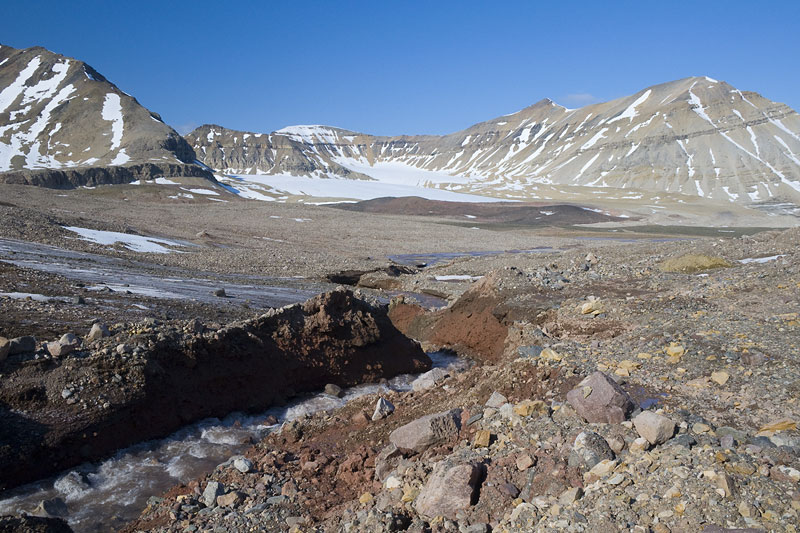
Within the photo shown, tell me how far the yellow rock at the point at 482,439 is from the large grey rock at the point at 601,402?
1.18m

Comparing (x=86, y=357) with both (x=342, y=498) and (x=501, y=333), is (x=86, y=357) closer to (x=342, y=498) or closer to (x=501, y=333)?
(x=342, y=498)

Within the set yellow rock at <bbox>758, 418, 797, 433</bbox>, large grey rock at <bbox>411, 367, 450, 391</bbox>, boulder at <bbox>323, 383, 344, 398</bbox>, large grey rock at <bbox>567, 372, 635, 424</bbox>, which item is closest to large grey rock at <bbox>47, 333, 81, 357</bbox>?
boulder at <bbox>323, 383, 344, 398</bbox>

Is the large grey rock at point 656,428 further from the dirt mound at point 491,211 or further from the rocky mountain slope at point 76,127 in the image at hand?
the rocky mountain slope at point 76,127

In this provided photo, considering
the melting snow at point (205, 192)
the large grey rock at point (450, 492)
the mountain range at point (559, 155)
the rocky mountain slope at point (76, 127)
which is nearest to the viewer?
the large grey rock at point (450, 492)

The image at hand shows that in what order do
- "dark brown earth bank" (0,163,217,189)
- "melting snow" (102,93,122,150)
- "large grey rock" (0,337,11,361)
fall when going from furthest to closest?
"melting snow" (102,93,122,150) → "dark brown earth bank" (0,163,217,189) → "large grey rock" (0,337,11,361)

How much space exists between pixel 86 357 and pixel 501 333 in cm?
1115

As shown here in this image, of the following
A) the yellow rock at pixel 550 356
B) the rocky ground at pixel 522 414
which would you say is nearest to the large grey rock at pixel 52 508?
the rocky ground at pixel 522 414

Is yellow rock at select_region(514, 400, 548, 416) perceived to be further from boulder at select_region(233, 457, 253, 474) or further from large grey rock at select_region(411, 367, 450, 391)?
large grey rock at select_region(411, 367, 450, 391)

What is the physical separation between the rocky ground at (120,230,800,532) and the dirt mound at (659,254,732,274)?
10.00m

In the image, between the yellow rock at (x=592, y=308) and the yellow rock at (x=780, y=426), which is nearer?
the yellow rock at (x=780, y=426)

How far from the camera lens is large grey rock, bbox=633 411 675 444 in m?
6.15

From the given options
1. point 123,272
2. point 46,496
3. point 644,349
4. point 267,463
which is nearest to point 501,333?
point 644,349

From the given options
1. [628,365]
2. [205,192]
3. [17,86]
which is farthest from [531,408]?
[17,86]

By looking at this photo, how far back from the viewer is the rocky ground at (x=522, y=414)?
548 cm
